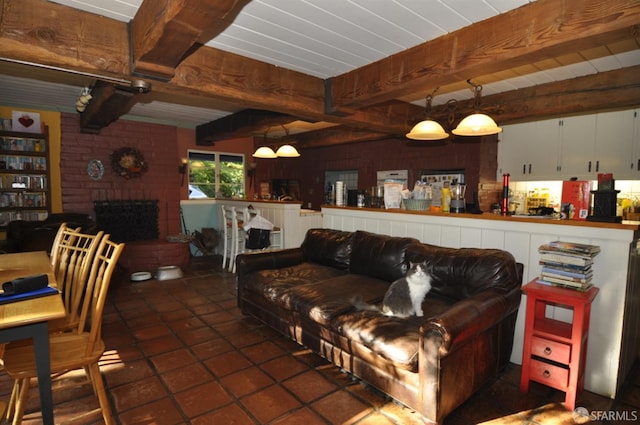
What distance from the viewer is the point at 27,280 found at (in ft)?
5.20

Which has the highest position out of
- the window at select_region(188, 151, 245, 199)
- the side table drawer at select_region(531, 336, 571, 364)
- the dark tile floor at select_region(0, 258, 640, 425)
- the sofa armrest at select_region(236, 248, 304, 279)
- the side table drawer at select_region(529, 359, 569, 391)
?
the window at select_region(188, 151, 245, 199)

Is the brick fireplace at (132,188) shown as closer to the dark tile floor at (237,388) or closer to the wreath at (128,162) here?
the wreath at (128,162)

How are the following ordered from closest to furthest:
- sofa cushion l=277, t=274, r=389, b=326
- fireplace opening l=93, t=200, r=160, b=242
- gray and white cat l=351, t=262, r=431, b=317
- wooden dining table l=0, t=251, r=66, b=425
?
wooden dining table l=0, t=251, r=66, b=425
gray and white cat l=351, t=262, r=431, b=317
sofa cushion l=277, t=274, r=389, b=326
fireplace opening l=93, t=200, r=160, b=242

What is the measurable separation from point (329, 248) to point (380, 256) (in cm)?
70

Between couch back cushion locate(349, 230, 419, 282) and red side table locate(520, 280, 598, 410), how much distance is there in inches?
39.3

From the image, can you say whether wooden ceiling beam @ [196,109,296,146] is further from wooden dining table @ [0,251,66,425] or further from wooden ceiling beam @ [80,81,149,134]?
wooden dining table @ [0,251,66,425]

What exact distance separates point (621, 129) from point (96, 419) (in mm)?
5782

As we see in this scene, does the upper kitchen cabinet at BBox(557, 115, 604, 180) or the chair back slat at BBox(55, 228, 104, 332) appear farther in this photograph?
the upper kitchen cabinet at BBox(557, 115, 604, 180)

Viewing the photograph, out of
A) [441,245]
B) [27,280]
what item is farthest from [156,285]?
[441,245]

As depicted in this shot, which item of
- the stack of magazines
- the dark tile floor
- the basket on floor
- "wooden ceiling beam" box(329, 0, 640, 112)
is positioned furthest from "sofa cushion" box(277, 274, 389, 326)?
"wooden ceiling beam" box(329, 0, 640, 112)

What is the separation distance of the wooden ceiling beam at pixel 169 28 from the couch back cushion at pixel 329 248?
84.8 inches

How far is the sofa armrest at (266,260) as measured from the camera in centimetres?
331

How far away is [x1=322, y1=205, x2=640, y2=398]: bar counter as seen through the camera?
2.14 m

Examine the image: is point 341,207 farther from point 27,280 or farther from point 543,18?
point 27,280
